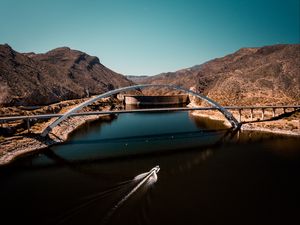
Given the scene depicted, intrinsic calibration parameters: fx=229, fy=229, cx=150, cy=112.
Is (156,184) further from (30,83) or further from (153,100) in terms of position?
(153,100)

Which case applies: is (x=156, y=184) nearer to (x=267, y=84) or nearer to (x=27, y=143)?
(x=27, y=143)

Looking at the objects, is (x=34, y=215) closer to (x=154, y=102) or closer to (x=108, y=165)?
(x=108, y=165)

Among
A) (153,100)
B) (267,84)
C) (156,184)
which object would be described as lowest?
(156,184)

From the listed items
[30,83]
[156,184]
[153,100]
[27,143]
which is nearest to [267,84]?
[153,100]

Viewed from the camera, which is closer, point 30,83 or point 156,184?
point 156,184

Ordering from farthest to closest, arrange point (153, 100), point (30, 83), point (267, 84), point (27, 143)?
point (153, 100)
point (267, 84)
point (30, 83)
point (27, 143)

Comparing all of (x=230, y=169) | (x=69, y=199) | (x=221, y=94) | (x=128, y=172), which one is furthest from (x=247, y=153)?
(x=221, y=94)

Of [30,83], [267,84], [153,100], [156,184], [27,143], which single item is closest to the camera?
[156,184]

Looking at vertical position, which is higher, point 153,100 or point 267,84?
point 267,84

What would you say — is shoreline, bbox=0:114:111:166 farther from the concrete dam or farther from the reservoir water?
the concrete dam

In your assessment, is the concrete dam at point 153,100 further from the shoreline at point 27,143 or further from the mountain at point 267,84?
the shoreline at point 27,143
